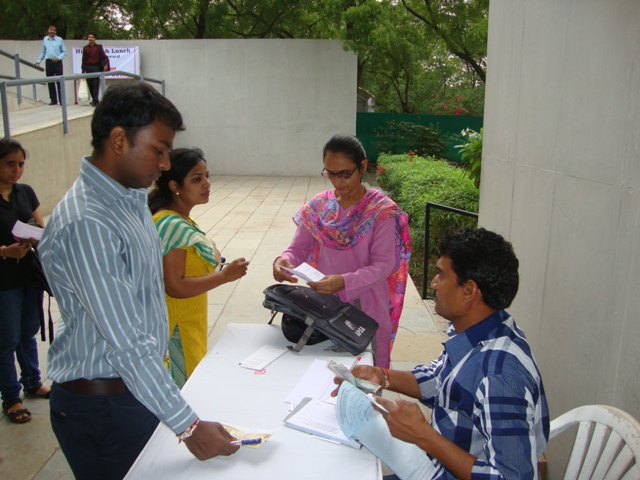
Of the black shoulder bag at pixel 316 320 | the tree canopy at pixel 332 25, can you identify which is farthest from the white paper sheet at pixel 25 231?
the tree canopy at pixel 332 25

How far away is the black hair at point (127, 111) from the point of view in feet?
5.05

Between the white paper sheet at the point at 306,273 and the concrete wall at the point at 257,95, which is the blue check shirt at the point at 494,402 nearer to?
the white paper sheet at the point at 306,273

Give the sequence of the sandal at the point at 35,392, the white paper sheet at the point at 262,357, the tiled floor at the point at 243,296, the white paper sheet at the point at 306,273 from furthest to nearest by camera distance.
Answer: the sandal at the point at 35,392 → the tiled floor at the point at 243,296 → the white paper sheet at the point at 306,273 → the white paper sheet at the point at 262,357

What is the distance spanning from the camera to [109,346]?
5.28 ft

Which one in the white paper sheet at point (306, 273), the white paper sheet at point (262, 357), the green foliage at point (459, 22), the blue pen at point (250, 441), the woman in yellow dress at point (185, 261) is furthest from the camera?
the green foliage at point (459, 22)

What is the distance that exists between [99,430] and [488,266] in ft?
4.24

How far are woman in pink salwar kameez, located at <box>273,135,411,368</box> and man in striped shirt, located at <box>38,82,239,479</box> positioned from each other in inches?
48.6

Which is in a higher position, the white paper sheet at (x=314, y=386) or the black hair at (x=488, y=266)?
the black hair at (x=488, y=266)

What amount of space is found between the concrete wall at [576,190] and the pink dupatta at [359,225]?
70cm

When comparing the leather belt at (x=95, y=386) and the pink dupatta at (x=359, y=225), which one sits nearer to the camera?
the leather belt at (x=95, y=386)

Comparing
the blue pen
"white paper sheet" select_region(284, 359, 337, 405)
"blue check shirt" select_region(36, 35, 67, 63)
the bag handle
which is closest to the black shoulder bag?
the bag handle

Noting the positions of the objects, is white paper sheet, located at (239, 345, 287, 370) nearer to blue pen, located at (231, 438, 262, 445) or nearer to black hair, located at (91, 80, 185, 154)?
blue pen, located at (231, 438, 262, 445)

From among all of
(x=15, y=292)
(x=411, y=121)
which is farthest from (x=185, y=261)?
(x=411, y=121)

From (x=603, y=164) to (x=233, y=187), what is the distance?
11985 mm
